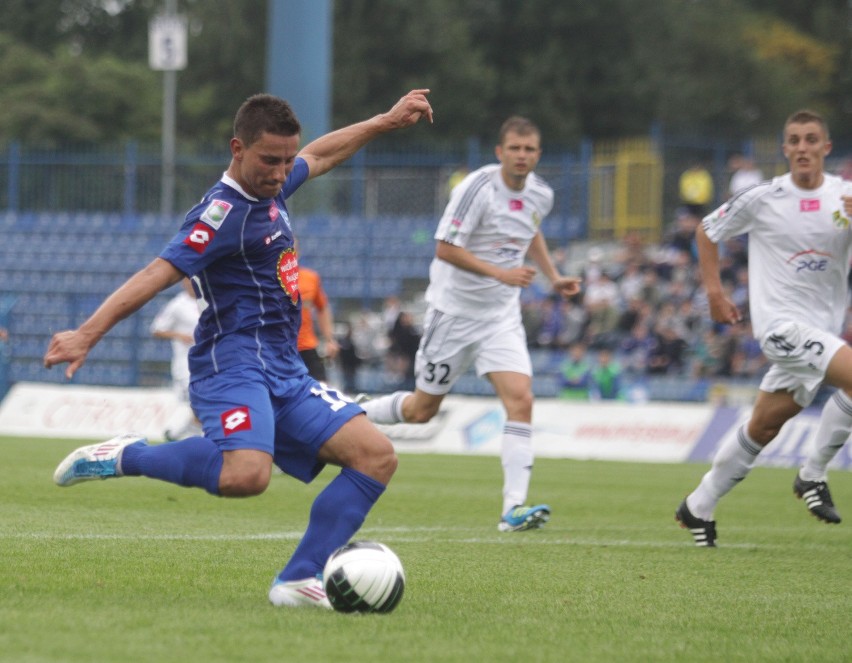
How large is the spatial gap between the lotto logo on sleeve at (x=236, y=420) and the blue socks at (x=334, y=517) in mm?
475

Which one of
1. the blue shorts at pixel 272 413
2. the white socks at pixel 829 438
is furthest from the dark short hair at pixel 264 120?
the white socks at pixel 829 438

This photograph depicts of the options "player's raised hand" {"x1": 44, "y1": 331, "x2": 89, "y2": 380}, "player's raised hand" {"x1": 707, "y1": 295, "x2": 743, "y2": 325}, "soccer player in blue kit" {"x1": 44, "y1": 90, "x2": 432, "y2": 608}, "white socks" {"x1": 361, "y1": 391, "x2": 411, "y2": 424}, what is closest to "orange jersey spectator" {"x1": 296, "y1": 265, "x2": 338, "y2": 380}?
"white socks" {"x1": 361, "y1": 391, "x2": 411, "y2": 424}

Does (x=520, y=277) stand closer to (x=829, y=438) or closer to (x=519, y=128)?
(x=519, y=128)

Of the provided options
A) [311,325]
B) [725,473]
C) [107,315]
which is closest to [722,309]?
[725,473]

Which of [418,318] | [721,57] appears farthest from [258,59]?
[418,318]

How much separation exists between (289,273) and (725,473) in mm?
3799

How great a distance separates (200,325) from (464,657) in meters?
1.95

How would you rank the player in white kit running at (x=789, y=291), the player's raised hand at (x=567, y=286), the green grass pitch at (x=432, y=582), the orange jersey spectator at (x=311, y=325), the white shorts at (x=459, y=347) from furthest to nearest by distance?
1. the orange jersey spectator at (x=311, y=325)
2. the white shorts at (x=459, y=347)
3. the player's raised hand at (x=567, y=286)
4. the player in white kit running at (x=789, y=291)
5. the green grass pitch at (x=432, y=582)

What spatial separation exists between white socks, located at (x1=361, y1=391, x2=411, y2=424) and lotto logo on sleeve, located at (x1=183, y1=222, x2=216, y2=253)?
4.90m

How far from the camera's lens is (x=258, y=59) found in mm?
52750

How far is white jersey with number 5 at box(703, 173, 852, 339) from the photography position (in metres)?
9.18

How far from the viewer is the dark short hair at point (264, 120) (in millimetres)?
5926

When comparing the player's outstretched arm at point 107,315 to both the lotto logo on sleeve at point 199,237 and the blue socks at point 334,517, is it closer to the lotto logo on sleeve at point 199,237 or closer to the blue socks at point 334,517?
the lotto logo on sleeve at point 199,237

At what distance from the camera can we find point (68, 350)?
5.42 m
